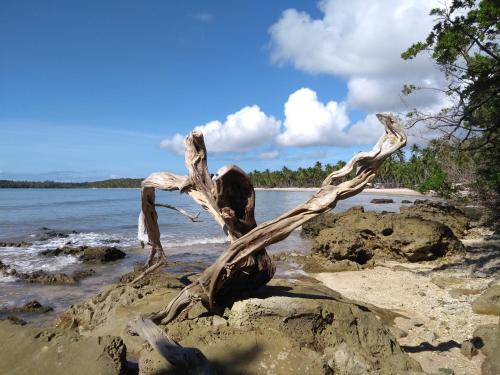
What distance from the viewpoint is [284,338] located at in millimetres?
5164

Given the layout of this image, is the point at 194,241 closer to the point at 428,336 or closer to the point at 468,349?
the point at 428,336

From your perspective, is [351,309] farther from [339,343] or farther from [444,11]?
[444,11]

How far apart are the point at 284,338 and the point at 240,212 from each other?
1.75 meters

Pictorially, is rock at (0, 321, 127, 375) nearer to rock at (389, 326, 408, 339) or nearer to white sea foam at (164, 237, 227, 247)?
rock at (389, 326, 408, 339)

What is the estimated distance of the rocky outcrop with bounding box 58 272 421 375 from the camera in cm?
475

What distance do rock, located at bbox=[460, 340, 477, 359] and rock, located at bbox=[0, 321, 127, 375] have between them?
16.3ft

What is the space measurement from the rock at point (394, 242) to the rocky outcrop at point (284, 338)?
8527 mm

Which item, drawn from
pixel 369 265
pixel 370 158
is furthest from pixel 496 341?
pixel 369 265

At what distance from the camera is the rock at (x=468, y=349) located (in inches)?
241

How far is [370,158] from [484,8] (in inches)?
275

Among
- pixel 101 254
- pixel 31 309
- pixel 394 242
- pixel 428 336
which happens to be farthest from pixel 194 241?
pixel 428 336

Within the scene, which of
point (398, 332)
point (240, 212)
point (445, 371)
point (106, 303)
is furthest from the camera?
point (106, 303)

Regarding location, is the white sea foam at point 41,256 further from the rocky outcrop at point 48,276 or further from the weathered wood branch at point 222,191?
the weathered wood branch at point 222,191

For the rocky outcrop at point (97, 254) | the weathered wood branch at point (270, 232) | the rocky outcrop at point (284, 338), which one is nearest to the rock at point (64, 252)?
the rocky outcrop at point (97, 254)
